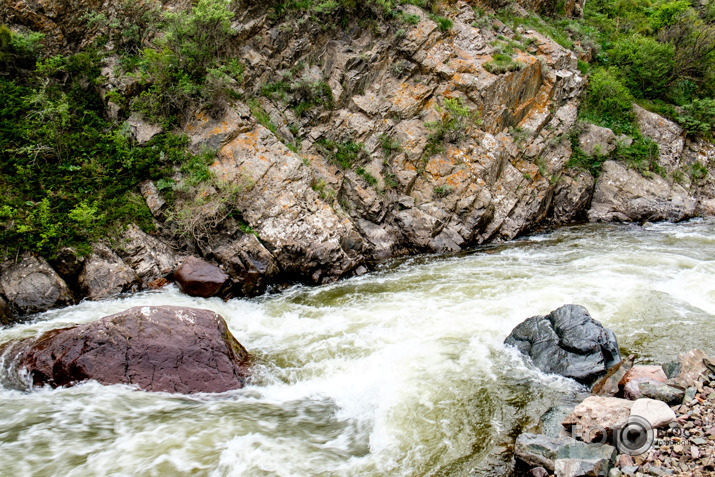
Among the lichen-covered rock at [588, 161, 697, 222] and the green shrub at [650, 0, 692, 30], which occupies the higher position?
the green shrub at [650, 0, 692, 30]

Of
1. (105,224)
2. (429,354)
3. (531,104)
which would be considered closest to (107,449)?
(429,354)

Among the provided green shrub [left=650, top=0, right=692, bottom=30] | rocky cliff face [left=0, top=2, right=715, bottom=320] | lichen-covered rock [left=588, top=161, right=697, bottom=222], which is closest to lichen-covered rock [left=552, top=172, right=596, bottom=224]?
rocky cliff face [left=0, top=2, right=715, bottom=320]

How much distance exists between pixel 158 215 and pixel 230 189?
183 cm

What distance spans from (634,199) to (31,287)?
17.8 meters

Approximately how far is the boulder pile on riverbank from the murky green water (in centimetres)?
50

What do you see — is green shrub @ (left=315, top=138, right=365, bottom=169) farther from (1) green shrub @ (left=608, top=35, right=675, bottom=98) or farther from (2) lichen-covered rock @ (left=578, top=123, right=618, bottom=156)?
(1) green shrub @ (left=608, top=35, right=675, bottom=98)

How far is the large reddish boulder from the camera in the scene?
536 centimetres

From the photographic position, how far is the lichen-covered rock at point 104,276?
25.8 ft

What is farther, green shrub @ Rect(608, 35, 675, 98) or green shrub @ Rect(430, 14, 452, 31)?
green shrub @ Rect(608, 35, 675, 98)

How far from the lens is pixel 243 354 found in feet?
20.6

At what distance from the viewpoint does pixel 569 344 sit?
595 centimetres

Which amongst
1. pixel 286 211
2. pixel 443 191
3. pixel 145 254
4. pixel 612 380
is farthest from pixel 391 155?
pixel 612 380

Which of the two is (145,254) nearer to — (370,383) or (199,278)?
(199,278)

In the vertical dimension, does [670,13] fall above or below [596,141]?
above
